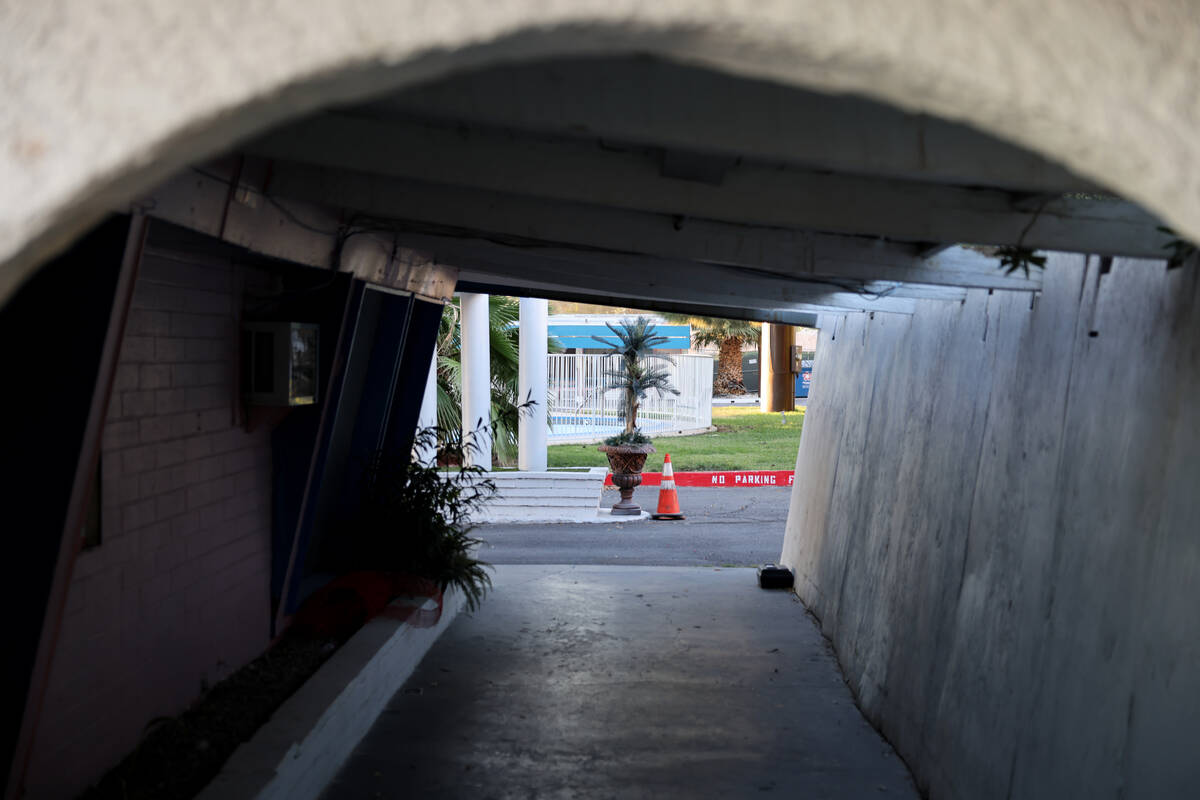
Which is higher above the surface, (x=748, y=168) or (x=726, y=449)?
(x=748, y=168)

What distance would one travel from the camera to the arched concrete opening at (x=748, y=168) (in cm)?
129

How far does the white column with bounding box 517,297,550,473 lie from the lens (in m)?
15.6

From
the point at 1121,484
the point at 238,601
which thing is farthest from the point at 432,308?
the point at 1121,484

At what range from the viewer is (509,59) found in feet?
4.67

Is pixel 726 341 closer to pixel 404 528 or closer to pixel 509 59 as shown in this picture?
pixel 404 528

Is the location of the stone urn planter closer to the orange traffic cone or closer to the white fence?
the orange traffic cone

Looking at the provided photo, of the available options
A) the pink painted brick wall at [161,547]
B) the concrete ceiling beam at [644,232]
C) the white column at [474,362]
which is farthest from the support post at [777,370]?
the pink painted brick wall at [161,547]

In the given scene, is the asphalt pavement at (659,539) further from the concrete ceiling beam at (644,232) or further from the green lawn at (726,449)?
the concrete ceiling beam at (644,232)

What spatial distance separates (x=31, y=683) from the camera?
3600mm

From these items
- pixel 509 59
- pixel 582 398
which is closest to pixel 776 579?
pixel 509 59

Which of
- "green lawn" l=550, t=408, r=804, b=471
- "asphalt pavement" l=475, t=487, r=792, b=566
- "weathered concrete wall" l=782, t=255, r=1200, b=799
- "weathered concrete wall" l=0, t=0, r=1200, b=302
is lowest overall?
"asphalt pavement" l=475, t=487, r=792, b=566

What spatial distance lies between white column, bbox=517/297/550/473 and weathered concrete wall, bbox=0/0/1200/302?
13.8m

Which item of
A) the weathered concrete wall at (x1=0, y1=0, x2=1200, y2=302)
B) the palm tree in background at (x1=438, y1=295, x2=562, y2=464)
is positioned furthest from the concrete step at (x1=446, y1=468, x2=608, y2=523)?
the weathered concrete wall at (x1=0, y1=0, x2=1200, y2=302)

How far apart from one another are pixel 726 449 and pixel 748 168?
1952cm
